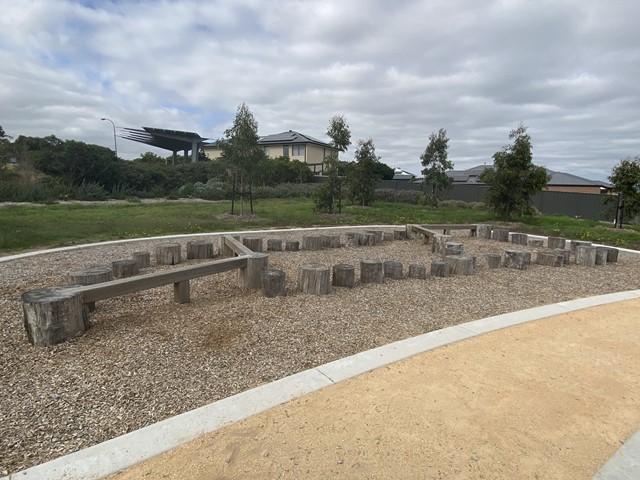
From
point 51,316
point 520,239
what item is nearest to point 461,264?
point 520,239

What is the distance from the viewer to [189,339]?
4012 mm

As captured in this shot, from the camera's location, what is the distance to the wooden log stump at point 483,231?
12.1 metres

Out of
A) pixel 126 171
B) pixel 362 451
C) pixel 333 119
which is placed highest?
pixel 333 119

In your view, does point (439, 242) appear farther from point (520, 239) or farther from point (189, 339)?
point (189, 339)

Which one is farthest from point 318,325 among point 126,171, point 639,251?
point 126,171

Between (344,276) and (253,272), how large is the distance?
1.33 metres

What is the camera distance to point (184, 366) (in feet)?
11.4

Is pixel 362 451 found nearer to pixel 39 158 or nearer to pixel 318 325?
pixel 318 325

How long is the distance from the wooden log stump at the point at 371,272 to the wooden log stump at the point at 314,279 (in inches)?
35.7

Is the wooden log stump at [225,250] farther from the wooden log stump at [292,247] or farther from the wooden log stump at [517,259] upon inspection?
the wooden log stump at [517,259]

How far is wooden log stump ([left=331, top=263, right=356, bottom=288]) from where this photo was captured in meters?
5.94

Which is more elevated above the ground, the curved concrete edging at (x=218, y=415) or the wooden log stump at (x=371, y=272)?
the wooden log stump at (x=371, y=272)

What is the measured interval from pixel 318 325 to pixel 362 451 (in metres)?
2.10

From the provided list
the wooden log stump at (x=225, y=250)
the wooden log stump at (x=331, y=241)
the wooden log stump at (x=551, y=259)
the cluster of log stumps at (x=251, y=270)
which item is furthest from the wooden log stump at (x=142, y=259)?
the wooden log stump at (x=551, y=259)
